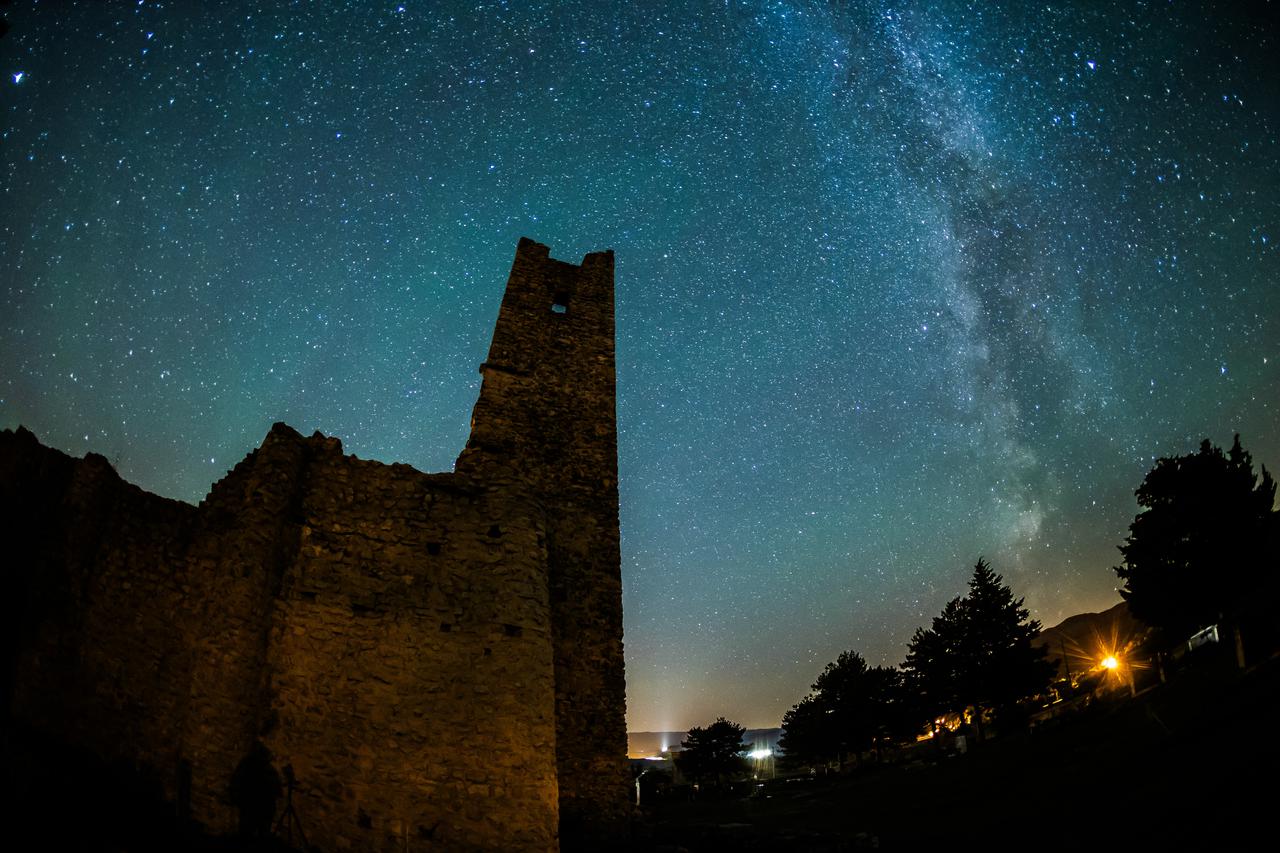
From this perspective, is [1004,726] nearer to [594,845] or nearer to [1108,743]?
[1108,743]

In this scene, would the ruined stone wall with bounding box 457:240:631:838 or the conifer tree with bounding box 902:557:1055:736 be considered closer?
the ruined stone wall with bounding box 457:240:631:838

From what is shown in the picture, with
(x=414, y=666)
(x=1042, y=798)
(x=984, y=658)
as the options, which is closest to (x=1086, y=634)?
(x=984, y=658)

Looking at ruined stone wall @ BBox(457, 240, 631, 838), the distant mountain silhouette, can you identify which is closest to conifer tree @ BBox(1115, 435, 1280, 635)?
ruined stone wall @ BBox(457, 240, 631, 838)

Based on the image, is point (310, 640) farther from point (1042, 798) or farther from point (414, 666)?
point (1042, 798)

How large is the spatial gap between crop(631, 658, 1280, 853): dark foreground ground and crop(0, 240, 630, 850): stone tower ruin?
4.41 meters

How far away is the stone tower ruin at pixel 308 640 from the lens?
7.32m

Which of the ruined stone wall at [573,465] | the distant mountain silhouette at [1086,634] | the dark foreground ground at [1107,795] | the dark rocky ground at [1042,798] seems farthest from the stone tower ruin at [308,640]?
the distant mountain silhouette at [1086,634]

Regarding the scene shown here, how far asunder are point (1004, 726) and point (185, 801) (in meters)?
37.3

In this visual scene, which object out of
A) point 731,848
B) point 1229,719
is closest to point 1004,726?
point 1229,719

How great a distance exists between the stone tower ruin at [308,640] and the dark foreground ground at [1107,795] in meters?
4.41

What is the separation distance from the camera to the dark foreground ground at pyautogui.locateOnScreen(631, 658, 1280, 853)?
8.62 m

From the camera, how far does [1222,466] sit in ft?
84.7

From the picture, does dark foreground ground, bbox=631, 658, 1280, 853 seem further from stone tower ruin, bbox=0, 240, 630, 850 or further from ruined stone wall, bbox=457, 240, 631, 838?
stone tower ruin, bbox=0, 240, 630, 850

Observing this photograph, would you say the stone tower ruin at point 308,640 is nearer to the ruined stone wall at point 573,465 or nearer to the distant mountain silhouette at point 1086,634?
the ruined stone wall at point 573,465
